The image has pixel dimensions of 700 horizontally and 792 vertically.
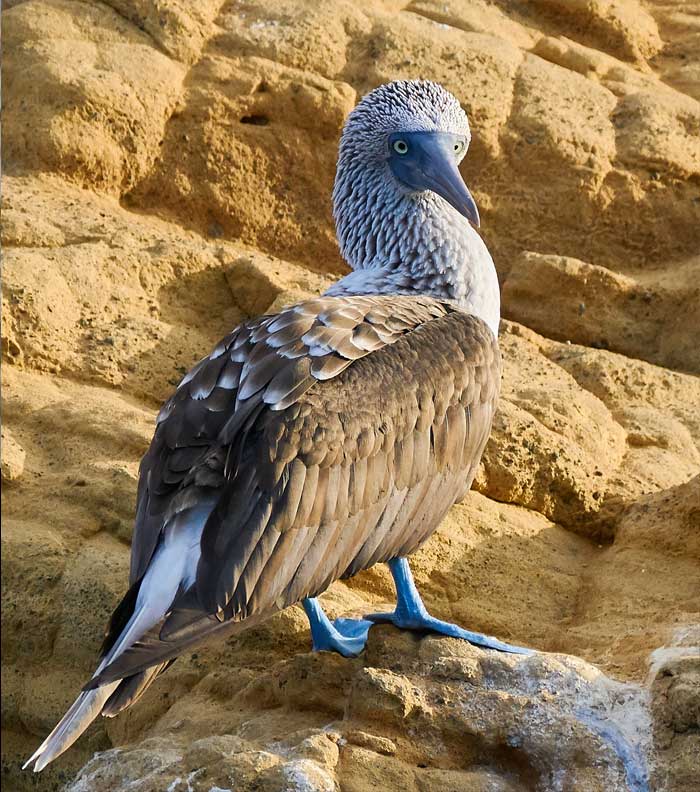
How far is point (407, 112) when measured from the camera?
654 centimetres

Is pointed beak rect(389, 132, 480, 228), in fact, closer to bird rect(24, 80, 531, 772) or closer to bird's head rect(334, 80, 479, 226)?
bird's head rect(334, 80, 479, 226)

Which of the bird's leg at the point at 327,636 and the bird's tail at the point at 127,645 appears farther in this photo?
the bird's leg at the point at 327,636

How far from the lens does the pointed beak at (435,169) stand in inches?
248

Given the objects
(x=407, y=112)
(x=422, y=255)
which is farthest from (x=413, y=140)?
(x=422, y=255)

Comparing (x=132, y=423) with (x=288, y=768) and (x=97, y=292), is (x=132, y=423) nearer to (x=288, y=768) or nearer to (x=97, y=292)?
(x=97, y=292)

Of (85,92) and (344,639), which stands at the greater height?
(85,92)

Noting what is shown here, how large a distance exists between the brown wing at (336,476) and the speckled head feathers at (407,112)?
143cm

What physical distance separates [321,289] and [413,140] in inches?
85.1

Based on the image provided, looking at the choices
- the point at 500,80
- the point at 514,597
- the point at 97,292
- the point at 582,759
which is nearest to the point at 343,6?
the point at 500,80

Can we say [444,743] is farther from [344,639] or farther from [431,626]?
[344,639]

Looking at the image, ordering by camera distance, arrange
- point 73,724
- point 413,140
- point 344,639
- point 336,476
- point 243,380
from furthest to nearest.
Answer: point 413,140, point 344,639, point 243,380, point 336,476, point 73,724

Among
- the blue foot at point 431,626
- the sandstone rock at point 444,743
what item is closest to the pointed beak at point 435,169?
the blue foot at point 431,626

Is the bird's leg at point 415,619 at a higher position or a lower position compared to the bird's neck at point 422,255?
lower

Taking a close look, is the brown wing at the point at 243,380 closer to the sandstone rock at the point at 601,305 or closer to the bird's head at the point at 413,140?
the bird's head at the point at 413,140
